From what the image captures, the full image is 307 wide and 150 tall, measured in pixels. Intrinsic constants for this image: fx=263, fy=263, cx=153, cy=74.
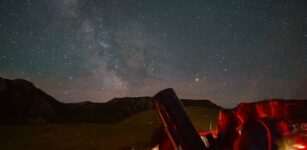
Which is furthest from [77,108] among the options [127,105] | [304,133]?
[304,133]

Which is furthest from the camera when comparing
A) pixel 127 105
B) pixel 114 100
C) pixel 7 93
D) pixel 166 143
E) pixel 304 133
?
pixel 114 100

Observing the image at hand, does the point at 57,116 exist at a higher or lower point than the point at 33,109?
lower

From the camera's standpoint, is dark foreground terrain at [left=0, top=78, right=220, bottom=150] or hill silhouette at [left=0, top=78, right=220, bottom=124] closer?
dark foreground terrain at [left=0, top=78, right=220, bottom=150]

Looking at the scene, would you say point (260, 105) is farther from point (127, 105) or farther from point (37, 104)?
point (127, 105)

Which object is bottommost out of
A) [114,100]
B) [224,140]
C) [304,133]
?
[114,100]

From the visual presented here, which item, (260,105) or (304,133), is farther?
(304,133)

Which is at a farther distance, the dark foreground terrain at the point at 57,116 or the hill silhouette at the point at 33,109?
the hill silhouette at the point at 33,109

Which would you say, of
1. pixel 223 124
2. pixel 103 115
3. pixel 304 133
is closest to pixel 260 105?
pixel 223 124

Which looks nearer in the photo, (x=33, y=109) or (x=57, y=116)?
(x=33, y=109)

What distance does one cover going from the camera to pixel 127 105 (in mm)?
130500

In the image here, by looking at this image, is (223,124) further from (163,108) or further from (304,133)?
(304,133)

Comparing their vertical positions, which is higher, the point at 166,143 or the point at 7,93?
the point at 166,143

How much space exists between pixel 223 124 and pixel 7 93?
97.9 m

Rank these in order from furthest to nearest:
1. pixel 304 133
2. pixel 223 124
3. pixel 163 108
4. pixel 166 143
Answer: pixel 304 133 < pixel 166 143 < pixel 223 124 < pixel 163 108
